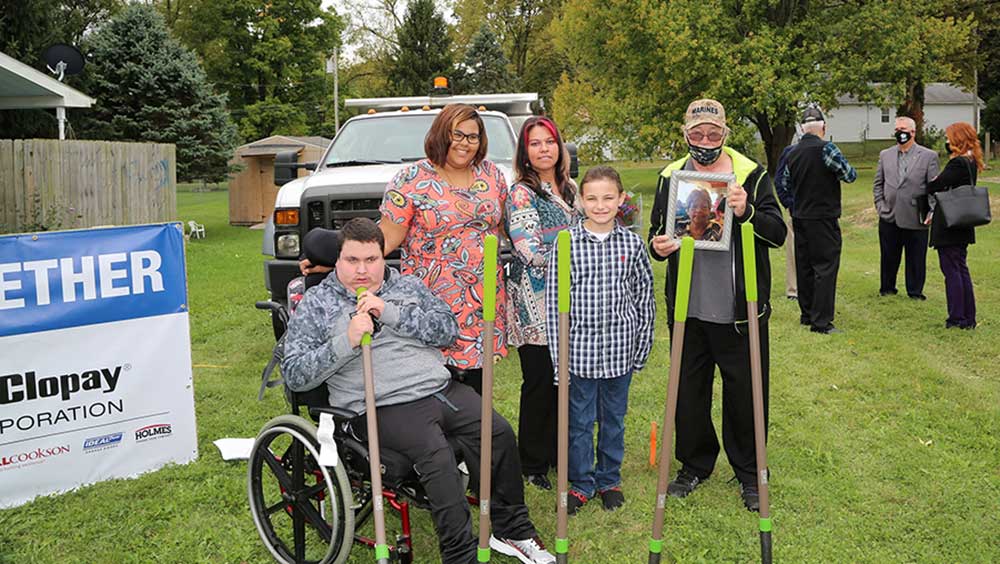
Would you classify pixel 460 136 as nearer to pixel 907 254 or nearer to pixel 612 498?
pixel 612 498

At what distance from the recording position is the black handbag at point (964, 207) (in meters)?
7.80

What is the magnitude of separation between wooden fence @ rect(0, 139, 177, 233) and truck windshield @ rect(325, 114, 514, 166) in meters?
7.17

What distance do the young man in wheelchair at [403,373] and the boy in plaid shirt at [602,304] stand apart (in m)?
0.56

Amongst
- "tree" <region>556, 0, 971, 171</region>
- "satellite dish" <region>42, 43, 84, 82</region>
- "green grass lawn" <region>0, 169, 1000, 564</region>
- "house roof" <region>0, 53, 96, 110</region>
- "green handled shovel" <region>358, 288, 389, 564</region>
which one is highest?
"tree" <region>556, 0, 971, 171</region>

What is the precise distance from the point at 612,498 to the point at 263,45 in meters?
42.8

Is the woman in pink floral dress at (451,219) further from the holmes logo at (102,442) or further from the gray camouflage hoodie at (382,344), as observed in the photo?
the holmes logo at (102,442)

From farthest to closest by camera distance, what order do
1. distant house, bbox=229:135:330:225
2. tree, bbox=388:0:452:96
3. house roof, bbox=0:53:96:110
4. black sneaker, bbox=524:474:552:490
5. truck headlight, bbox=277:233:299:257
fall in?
tree, bbox=388:0:452:96 < distant house, bbox=229:135:330:225 < house roof, bbox=0:53:96:110 < truck headlight, bbox=277:233:299:257 < black sneaker, bbox=524:474:552:490

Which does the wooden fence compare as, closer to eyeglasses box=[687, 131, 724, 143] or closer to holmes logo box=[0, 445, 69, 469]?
holmes logo box=[0, 445, 69, 469]

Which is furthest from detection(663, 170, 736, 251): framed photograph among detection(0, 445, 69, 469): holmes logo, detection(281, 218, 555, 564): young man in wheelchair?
detection(0, 445, 69, 469): holmes logo

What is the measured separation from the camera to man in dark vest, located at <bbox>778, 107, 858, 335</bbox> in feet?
26.2

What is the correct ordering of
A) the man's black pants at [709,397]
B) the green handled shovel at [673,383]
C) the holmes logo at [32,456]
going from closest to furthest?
the green handled shovel at [673,383] → the man's black pants at [709,397] → the holmes logo at [32,456]

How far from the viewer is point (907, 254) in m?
9.47

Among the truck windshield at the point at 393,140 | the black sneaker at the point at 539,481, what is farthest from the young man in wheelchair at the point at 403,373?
the truck windshield at the point at 393,140

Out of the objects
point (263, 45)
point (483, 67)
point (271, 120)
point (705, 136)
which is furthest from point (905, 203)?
point (271, 120)
